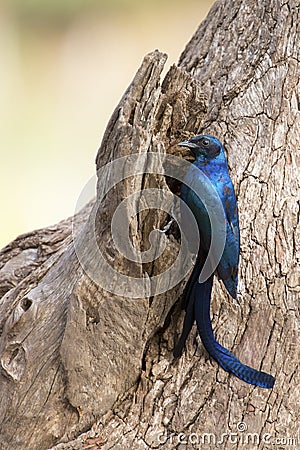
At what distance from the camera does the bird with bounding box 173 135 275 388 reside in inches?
44.8

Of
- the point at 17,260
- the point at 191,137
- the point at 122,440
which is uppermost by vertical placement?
the point at 191,137

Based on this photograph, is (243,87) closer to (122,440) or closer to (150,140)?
(150,140)

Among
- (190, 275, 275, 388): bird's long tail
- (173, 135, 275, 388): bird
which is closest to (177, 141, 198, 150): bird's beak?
(173, 135, 275, 388): bird

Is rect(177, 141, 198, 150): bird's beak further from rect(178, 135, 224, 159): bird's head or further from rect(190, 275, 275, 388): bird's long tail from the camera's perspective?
rect(190, 275, 275, 388): bird's long tail

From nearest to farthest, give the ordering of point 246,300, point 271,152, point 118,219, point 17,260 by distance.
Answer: point 118,219
point 246,300
point 271,152
point 17,260

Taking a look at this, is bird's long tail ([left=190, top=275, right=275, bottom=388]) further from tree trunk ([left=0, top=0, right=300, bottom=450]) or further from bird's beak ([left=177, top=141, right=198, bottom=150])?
bird's beak ([left=177, top=141, right=198, bottom=150])

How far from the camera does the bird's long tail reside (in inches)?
45.6

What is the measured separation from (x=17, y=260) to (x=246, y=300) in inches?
24.9

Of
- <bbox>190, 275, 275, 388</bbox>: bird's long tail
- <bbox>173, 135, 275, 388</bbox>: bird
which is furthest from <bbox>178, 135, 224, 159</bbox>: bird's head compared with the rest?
<bbox>190, 275, 275, 388</bbox>: bird's long tail

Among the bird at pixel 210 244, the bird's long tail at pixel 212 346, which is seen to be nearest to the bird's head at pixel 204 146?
the bird at pixel 210 244

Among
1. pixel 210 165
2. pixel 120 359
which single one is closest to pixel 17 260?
pixel 120 359

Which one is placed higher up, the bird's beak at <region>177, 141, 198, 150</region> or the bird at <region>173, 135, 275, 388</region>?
the bird's beak at <region>177, 141, 198, 150</region>

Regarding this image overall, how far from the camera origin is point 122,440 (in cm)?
118

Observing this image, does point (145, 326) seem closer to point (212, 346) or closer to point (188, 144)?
point (212, 346)
